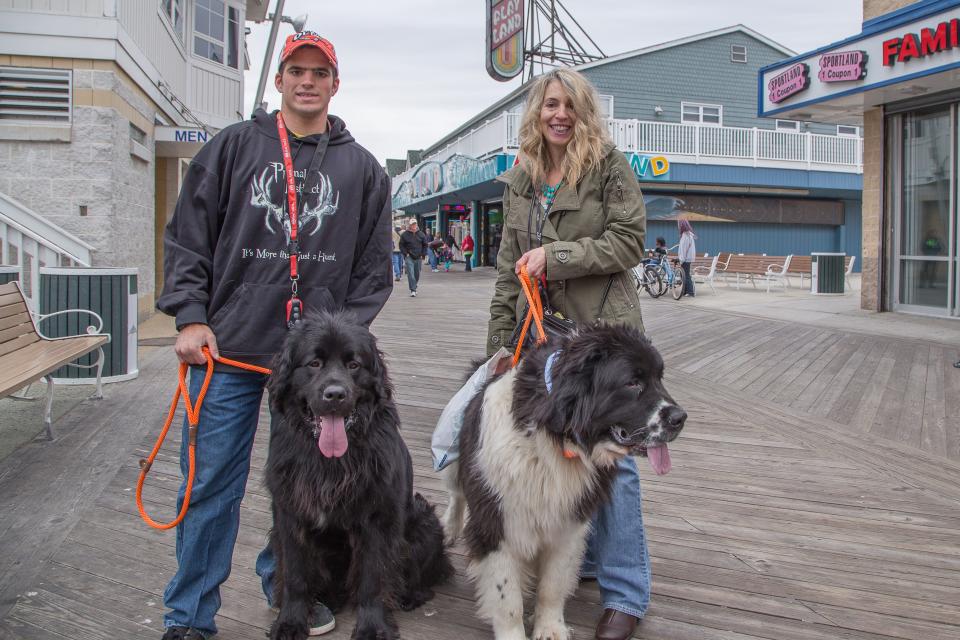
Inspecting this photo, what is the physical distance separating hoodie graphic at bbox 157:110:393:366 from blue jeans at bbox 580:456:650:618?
1228 millimetres

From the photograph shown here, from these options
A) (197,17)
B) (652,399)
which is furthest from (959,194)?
(197,17)

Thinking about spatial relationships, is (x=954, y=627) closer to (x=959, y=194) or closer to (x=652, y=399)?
(x=652, y=399)

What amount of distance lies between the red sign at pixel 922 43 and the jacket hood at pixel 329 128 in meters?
10.1

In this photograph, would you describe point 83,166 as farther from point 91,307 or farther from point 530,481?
point 530,481

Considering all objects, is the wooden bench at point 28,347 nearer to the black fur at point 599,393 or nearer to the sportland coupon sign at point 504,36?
the black fur at point 599,393

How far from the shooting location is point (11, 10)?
906cm

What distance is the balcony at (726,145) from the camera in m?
24.4

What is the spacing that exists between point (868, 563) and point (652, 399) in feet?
6.10

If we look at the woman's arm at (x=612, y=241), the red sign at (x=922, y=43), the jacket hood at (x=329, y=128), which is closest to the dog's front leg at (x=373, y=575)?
the woman's arm at (x=612, y=241)

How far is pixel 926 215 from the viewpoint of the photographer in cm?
1234

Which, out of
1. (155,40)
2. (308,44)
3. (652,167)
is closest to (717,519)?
(308,44)

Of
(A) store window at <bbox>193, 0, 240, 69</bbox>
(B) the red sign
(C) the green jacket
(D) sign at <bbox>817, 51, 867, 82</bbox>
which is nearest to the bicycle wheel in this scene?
(D) sign at <bbox>817, 51, 867, 82</bbox>

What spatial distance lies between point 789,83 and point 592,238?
11865mm

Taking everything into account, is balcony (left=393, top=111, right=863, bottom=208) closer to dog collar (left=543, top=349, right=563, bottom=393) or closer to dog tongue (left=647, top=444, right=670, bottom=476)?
dog collar (left=543, top=349, right=563, bottom=393)
